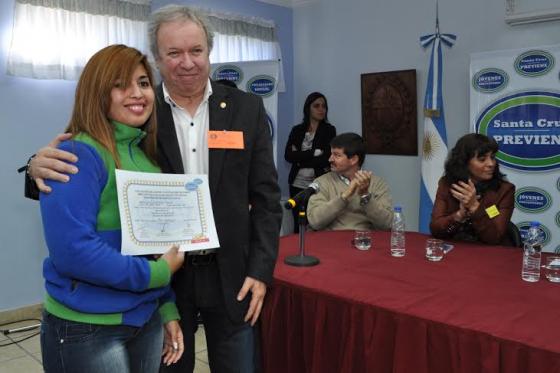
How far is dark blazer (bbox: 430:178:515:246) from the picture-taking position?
8.24 feet

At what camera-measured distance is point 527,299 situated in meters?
1.66

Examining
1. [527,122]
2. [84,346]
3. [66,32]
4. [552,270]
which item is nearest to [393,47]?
[527,122]

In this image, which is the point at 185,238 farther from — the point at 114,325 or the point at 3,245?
the point at 3,245

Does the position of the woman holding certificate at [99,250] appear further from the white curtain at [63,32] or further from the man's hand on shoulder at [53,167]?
the white curtain at [63,32]

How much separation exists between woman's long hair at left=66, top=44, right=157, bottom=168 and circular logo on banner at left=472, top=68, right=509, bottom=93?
3537mm

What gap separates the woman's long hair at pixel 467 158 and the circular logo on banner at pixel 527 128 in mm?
1355

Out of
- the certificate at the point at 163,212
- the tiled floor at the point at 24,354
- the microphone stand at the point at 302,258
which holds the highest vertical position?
the certificate at the point at 163,212

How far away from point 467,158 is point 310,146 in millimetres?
2433

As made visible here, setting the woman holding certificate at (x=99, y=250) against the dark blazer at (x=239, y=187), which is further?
the dark blazer at (x=239, y=187)

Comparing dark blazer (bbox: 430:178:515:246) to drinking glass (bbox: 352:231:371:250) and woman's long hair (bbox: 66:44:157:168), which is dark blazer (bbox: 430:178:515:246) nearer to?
drinking glass (bbox: 352:231:371:250)

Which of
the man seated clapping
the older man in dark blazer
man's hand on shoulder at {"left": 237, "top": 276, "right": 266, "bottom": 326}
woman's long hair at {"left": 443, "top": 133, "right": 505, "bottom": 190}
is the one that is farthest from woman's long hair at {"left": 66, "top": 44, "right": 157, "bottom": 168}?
woman's long hair at {"left": 443, "top": 133, "right": 505, "bottom": 190}

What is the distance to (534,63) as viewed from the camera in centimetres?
377

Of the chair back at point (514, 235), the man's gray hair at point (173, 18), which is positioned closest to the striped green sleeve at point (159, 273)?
the man's gray hair at point (173, 18)

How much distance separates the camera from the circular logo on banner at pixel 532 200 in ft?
12.5
